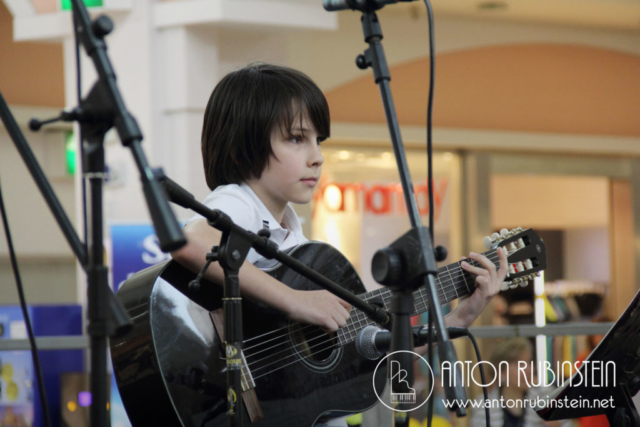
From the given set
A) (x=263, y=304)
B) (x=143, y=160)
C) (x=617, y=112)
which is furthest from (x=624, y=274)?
(x=143, y=160)

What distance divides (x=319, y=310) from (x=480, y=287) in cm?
50

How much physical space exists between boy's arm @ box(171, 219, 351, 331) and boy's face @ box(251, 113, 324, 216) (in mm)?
174

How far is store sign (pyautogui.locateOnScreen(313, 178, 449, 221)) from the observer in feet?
19.2

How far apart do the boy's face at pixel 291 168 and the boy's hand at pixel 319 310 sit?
0.24 metres

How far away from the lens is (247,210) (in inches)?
69.6

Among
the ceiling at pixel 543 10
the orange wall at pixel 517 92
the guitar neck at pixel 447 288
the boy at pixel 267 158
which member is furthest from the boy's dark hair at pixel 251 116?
the orange wall at pixel 517 92

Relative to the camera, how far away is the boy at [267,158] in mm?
1762

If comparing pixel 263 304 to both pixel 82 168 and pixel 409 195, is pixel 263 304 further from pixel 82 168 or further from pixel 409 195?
pixel 82 168

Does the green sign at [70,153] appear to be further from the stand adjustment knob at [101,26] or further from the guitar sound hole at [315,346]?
the stand adjustment knob at [101,26]

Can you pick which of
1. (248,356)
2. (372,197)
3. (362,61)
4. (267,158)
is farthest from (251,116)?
(372,197)

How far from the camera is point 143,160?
1.16m

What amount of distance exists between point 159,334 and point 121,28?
9.60 feet

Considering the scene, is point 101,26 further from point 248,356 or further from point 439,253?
point 248,356

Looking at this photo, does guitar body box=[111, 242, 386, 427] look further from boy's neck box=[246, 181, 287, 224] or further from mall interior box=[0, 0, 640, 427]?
mall interior box=[0, 0, 640, 427]
